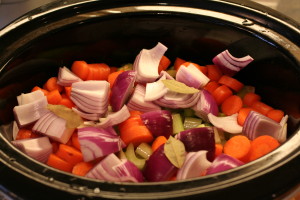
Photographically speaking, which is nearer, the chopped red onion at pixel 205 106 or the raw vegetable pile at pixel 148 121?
the raw vegetable pile at pixel 148 121

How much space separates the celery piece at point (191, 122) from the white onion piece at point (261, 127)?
0.53ft

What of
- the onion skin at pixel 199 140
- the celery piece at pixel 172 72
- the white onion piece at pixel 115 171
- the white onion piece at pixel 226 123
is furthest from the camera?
the celery piece at pixel 172 72

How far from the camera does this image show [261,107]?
1.28m

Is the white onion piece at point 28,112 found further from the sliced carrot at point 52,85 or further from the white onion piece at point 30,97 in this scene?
the sliced carrot at point 52,85

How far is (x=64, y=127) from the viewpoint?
1.12m

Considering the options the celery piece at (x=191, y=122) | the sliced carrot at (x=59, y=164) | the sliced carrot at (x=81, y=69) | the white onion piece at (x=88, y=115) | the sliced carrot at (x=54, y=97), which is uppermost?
the sliced carrot at (x=81, y=69)

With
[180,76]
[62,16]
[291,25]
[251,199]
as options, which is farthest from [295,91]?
[62,16]

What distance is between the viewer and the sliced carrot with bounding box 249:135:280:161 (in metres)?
1.04

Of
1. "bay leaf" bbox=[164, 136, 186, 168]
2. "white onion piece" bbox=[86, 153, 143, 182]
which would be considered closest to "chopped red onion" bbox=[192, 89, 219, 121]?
"bay leaf" bbox=[164, 136, 186, 168]

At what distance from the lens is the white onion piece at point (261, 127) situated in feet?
3.69

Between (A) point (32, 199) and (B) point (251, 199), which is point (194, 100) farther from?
(A) point (32, 199)

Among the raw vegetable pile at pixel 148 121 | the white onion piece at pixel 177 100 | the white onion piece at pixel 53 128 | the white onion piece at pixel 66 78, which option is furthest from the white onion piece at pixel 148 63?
the white onion piece at pixel 53 128

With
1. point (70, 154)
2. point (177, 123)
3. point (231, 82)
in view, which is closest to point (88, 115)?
point (70, 154)

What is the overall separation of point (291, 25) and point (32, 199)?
0.95 m
